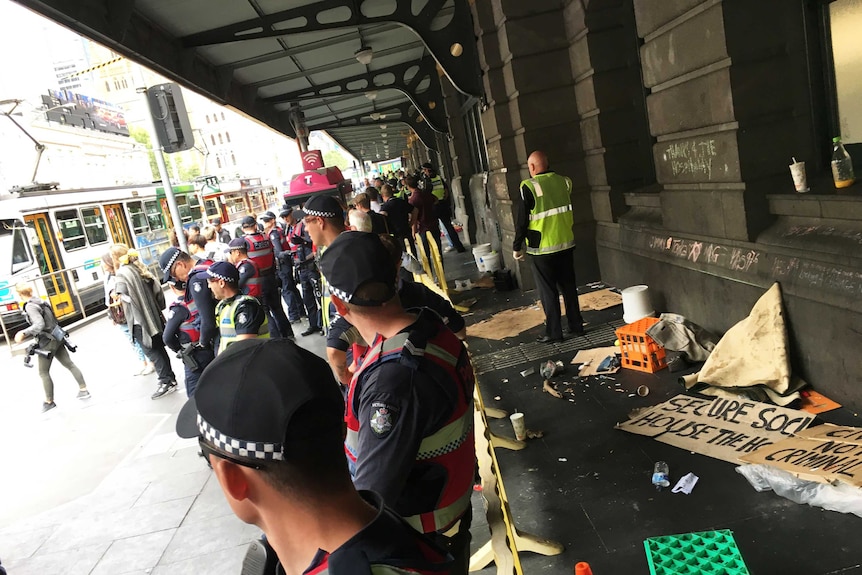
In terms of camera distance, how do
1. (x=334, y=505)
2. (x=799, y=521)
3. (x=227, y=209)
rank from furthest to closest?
(x=227, y=209), (x=799, y=521), (x=334, y=505)

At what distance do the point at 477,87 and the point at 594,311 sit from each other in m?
4.52

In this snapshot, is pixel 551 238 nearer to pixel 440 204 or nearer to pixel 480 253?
pixel 480 253

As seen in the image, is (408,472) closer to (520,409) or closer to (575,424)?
(575,424)

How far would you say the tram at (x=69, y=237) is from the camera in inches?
695

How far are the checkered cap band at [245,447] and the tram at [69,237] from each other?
17860 mm

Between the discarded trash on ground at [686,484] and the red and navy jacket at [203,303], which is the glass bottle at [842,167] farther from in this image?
the red and navy jacket at [203,303]

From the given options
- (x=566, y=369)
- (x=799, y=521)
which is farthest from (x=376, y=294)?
(x=566, y=369)

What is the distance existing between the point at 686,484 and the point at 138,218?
2680 centimetres

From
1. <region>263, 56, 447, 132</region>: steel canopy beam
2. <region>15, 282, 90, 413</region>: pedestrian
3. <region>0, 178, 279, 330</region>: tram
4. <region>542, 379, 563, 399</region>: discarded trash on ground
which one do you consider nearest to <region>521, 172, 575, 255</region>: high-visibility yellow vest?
<region>542, 379, 563, 399</region>: discarded trash on ground

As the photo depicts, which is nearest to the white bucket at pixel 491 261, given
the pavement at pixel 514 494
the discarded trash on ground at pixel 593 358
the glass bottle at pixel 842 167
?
the pavement at pixel 514 494

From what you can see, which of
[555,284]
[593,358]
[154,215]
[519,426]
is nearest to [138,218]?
[154,215]

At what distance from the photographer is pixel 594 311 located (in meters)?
8.33

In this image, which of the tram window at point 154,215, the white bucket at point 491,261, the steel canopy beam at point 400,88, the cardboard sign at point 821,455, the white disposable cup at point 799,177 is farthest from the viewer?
the tram window at point 154,215

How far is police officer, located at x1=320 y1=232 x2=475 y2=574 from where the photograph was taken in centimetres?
193
